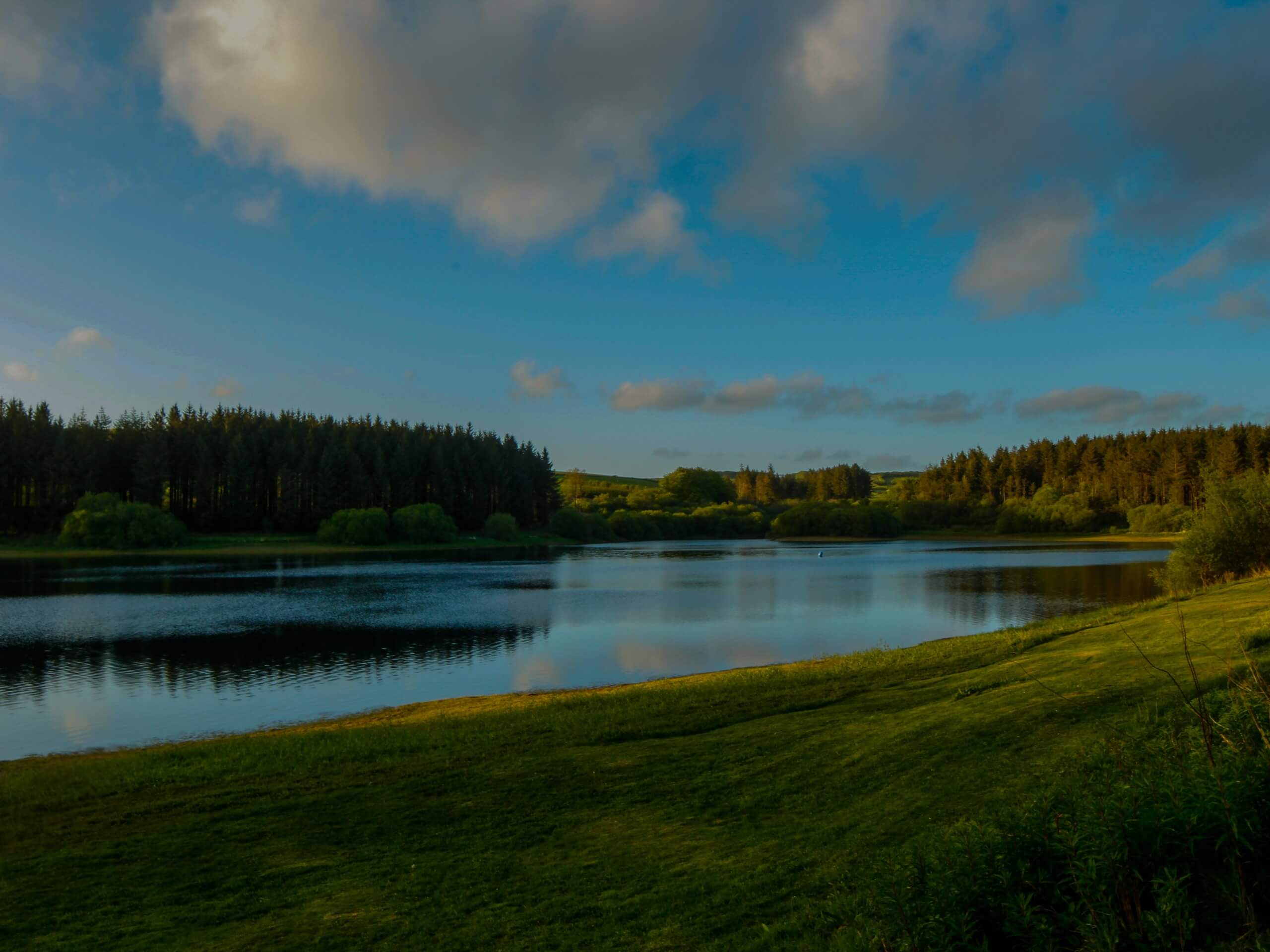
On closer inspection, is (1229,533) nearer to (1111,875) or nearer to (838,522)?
(1111,875)

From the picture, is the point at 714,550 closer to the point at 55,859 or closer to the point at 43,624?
the point at 43,624

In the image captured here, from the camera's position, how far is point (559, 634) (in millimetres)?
32500

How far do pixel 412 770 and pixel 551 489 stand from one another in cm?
14219

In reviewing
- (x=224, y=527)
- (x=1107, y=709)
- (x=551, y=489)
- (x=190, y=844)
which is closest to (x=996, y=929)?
(x=1107, y=709)

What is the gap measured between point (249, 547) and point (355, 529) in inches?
491

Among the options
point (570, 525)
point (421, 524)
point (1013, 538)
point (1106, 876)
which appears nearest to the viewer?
point (1106, 876)

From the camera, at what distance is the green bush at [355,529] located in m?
103

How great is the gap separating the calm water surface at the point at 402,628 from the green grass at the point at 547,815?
6930 millimetres

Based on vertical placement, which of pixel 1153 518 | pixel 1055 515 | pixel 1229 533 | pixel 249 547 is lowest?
pixel 249 547

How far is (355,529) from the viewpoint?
336 feet

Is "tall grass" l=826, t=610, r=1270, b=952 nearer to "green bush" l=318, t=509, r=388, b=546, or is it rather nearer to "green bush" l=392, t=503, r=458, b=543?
"green bush" l=318, t=509, r=388, b=546

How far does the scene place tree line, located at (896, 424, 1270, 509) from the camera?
126750 mm

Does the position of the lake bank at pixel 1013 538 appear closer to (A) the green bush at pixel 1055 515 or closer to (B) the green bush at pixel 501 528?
(A) the green bush at pixel 1055 515

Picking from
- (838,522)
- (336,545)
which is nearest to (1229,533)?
(336,545)
